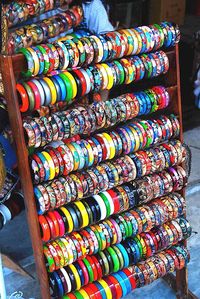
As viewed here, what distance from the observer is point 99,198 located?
1.97 m

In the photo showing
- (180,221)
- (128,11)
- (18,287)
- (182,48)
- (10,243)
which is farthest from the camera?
(128,11)

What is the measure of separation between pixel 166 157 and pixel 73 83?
0.57m

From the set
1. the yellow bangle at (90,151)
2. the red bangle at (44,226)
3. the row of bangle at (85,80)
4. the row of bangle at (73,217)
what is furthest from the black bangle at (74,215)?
the row of bangle at (85,80)

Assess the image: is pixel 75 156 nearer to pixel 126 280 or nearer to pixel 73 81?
pixel 73 81

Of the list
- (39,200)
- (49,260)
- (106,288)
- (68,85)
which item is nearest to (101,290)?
(106,288)

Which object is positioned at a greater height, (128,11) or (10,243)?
(128,11)

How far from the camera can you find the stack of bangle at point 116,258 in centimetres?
199

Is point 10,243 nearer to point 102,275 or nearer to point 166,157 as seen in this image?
point 102,275

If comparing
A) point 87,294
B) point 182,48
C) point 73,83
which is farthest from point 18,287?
point 182,48

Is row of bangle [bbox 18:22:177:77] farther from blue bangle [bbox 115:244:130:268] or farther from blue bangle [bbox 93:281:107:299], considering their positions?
blue bangle [bbox 93:281:107:299]

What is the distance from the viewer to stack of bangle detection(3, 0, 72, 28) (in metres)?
1.70

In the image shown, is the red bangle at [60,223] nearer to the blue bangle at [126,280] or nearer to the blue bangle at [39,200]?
the blue bangle at [39,200]

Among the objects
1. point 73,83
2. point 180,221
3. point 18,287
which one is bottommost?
point 18,287

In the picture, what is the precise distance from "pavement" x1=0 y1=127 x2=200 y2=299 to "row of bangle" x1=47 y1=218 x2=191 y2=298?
0.43 metres
